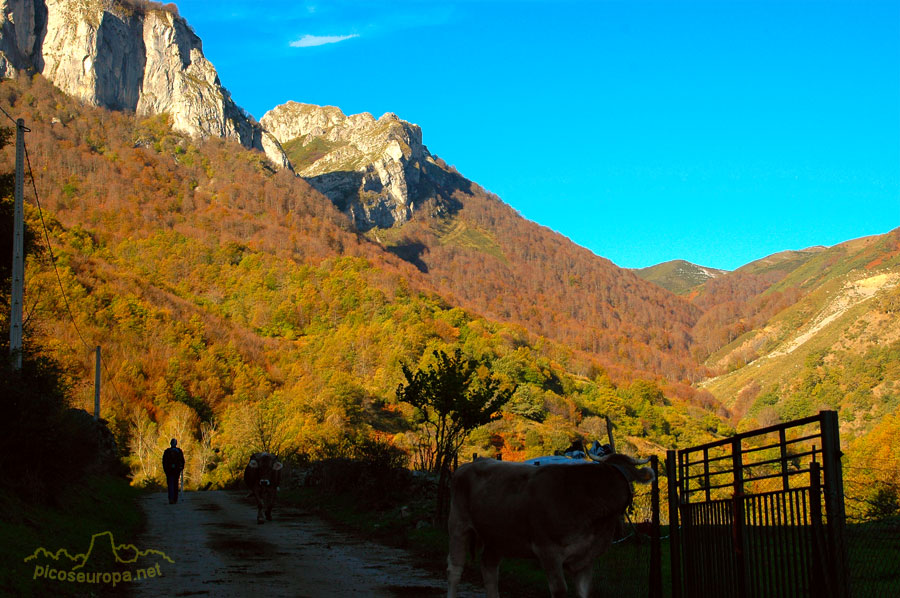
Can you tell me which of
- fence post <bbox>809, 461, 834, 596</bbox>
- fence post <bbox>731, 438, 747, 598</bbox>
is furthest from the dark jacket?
fence post <bbox>809, 461, 834, 596</bbox>

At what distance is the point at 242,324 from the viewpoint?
110250 millimetres

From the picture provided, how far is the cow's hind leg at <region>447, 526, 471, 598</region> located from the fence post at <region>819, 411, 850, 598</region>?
3433 millimetres

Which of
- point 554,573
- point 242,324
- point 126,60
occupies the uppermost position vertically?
point 126,60

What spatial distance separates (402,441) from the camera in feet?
180

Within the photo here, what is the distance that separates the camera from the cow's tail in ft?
20.6

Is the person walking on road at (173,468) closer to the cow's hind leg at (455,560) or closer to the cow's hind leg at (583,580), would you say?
the cow's hind leg at (455,560)

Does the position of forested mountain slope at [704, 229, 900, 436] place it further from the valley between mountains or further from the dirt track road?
the dirt track road

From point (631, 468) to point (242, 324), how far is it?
359 ft

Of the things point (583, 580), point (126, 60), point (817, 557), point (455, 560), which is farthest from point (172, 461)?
point (126, 60)

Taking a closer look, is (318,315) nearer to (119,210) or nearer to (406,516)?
(119,210)

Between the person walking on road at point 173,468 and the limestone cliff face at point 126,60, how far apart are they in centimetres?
15690

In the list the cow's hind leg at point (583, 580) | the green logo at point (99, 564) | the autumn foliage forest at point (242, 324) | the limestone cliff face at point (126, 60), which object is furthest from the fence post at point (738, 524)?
the limestone cliff face at point (126, 60)

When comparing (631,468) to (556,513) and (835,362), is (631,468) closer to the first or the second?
(556,513)

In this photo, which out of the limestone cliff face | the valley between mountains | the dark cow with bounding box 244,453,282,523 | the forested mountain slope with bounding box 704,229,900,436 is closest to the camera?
the dark cow with bounding box 244,453,282,523
